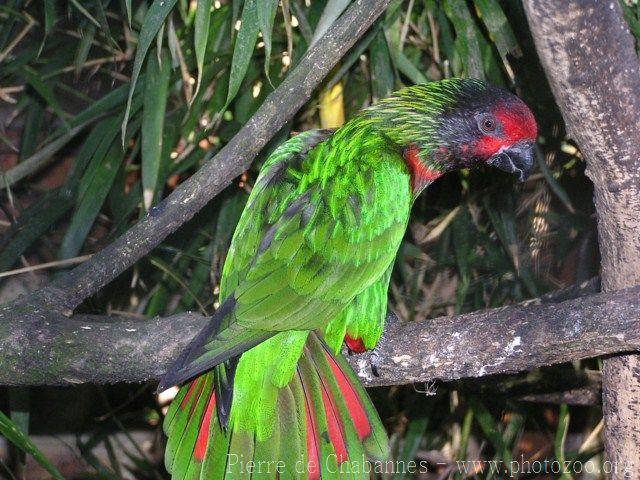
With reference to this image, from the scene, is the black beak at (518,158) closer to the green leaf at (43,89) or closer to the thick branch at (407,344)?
the thick branch at (407,344)

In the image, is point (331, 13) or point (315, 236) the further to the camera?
point (331, 13)

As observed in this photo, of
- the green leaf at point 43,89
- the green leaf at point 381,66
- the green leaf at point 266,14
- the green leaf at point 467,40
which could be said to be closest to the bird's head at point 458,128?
the green leaf at point 467,40

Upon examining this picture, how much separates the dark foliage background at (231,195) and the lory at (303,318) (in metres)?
0.47

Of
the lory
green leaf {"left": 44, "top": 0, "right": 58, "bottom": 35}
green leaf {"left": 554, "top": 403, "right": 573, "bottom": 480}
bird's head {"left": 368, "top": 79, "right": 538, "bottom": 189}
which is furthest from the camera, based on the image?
green leaf {"left": 554, "top": 403, "right": 573, "bottom": 480}

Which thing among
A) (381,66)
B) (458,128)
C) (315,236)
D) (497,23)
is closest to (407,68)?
(381,66)

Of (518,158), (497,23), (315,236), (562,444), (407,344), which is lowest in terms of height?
(562,444)

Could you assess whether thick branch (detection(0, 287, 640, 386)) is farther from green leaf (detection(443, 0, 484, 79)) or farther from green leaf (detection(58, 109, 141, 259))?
green leaf (detection(443, 0, 484, 79))

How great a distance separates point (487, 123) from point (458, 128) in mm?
78

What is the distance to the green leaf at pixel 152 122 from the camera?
7.11 feet

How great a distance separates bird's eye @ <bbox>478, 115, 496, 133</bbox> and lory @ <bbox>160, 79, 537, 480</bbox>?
0.04 feet

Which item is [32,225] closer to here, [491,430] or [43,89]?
[43,89]

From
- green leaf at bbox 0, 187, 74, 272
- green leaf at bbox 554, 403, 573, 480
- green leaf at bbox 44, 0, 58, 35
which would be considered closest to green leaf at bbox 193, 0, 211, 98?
green leaf at bbox 44, 0, 58, 35

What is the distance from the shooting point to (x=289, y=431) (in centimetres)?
176

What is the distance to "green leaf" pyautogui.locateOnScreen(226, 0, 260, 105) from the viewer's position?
1845 millimetres
